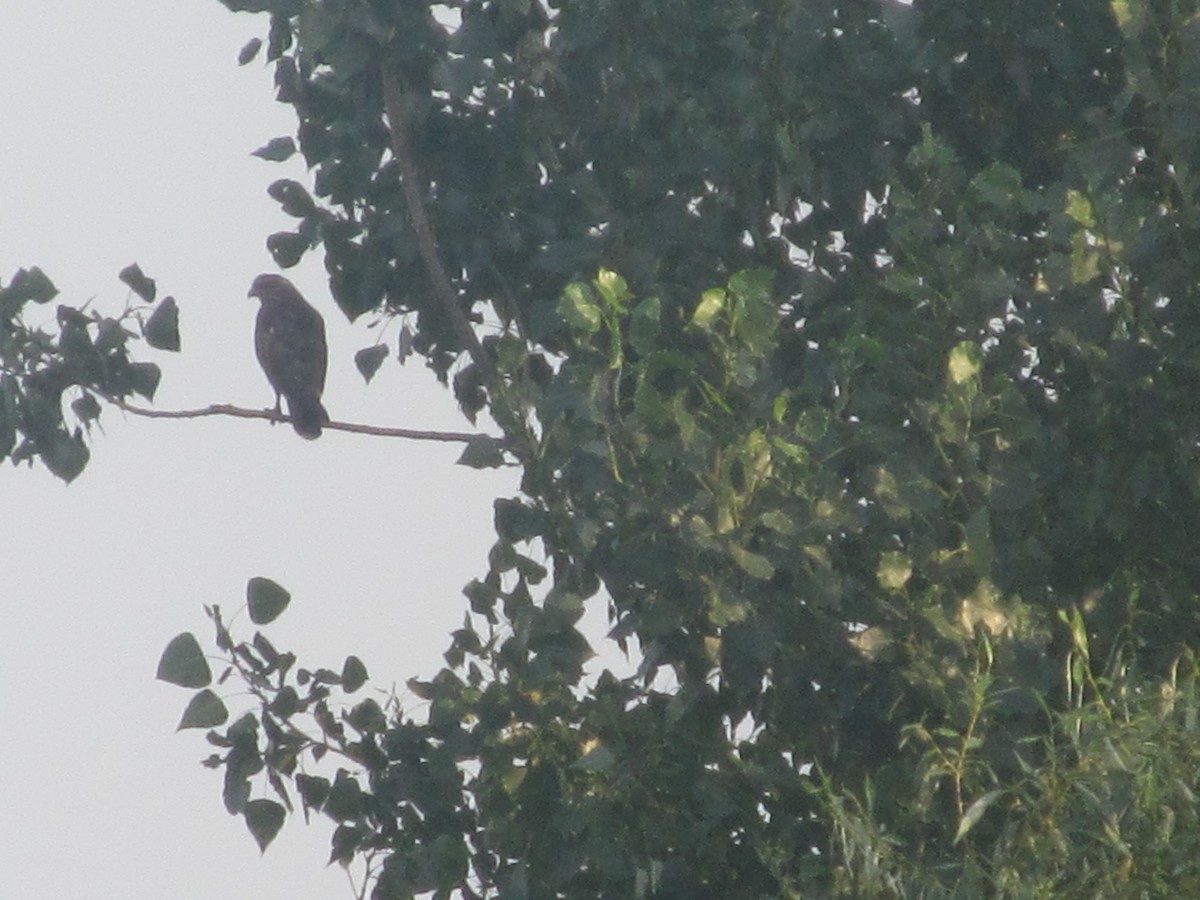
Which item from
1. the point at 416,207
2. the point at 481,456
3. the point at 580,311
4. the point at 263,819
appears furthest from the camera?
the point at 416,207

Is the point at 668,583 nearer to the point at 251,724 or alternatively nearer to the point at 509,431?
the point at 509,431

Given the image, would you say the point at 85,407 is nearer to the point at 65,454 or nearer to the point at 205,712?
the point at 65,454

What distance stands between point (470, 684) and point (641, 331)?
1.08 metres

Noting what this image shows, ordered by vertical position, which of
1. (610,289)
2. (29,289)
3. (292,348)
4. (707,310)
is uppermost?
(292,348)

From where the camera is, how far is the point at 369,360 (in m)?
6.23

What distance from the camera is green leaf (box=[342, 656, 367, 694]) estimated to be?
5062 millimetres

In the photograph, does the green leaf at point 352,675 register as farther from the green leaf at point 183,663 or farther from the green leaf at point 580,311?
the green leaf at point 580,311

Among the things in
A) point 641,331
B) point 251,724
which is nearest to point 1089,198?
point 641,331

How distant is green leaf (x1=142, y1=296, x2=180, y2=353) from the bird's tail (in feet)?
11.7

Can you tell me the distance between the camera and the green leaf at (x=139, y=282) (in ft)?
18.6

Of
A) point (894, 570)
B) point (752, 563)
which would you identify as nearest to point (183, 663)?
point (752, 563)

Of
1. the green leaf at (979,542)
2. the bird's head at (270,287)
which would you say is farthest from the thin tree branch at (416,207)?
the bird's head at (270,287)

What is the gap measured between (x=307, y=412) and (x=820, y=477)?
18.1ft

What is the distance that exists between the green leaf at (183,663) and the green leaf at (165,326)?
3.95 ft
